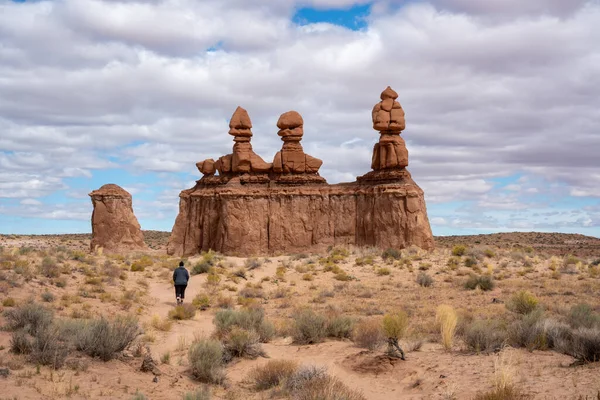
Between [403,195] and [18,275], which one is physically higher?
[403,195]

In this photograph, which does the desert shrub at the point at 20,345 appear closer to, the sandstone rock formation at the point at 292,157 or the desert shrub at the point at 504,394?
the desert shrub at the point at 504,394

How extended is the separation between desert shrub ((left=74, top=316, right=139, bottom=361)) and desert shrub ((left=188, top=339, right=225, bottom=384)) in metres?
1.38

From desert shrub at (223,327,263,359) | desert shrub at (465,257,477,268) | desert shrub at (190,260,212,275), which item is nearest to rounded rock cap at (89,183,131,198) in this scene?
desert shrub at (190,260,212,275)

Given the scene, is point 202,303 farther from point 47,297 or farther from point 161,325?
point 47,297

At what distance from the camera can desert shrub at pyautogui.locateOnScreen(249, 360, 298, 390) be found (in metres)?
10.1

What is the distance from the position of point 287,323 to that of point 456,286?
1075 cm

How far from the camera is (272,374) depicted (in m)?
10.2

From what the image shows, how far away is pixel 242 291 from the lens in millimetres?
23281

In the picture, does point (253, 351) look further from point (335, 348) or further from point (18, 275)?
point (18, 275)

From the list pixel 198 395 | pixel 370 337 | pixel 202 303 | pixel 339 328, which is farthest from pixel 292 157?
pixel 198 395

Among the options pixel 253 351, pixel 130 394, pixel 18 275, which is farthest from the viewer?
pixel 18 275

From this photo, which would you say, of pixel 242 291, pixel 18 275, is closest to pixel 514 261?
pixel 242 291

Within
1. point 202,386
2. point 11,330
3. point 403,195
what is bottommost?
point 202,386

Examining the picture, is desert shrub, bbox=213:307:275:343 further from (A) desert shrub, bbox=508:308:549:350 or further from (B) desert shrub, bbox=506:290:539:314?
(B) desert shrub, bbox=506:290:539:314
